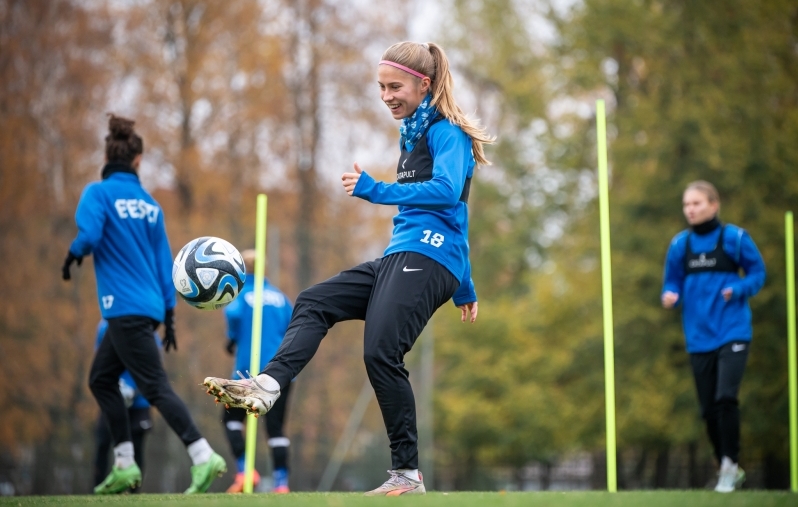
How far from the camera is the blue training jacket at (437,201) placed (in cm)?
446

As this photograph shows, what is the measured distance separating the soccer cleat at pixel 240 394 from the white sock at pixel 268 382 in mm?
43

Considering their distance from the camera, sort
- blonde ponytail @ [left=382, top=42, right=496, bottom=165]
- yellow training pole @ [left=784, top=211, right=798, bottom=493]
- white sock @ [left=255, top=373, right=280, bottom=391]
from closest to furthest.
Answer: white sock @ [left=255, top=373, right=280, bottom=391] → blonde ponytail @ [left=382, top=42, right=496, bottom=165] → yellow training pole @ [left=784, top=211, right=798, bottom=493]

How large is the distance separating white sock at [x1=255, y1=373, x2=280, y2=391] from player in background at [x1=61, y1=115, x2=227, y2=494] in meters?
Answer: 1.85

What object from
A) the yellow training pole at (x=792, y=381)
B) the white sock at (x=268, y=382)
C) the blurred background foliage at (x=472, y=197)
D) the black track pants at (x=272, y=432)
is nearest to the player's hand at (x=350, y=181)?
the white sock at (x=268, y=382)

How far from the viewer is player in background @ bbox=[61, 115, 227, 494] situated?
6.05m

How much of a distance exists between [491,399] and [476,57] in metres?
8.68

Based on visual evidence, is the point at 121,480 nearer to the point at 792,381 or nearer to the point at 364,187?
the point at 364,187

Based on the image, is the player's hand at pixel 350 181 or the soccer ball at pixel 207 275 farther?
the soccer ball at pixel 207 275

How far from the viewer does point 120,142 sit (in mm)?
6445

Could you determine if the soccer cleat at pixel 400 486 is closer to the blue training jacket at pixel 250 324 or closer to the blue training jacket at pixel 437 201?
the blue training jacket at pixel 437 201

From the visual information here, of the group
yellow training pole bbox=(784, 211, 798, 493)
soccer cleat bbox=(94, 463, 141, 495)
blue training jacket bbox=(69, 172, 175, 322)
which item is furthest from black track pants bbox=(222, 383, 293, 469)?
yellow training pole bbox=(784, 211, 798, 493)

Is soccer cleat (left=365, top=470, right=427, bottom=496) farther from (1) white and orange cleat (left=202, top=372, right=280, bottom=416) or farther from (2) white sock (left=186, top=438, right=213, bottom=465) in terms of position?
(2) white sock (left=186, top=438, right=213, bottom=465)

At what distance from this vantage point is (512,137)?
23.3m

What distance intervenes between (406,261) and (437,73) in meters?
0.98
